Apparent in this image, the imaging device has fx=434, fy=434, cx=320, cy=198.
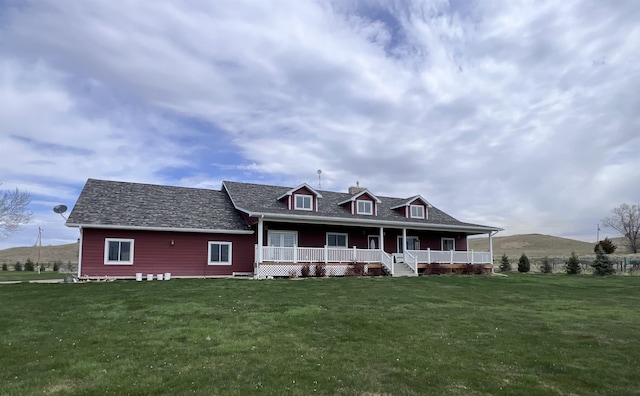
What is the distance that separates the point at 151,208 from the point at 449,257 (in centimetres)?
1813

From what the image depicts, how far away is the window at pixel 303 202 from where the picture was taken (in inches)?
1066

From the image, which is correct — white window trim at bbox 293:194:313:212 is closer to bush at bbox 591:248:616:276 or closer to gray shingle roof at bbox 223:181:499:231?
gray shingle roof at bbox 223:181:499:231

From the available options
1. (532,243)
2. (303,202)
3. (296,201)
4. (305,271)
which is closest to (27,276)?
(296,201)

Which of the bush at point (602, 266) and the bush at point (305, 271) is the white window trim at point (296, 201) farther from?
the bush at point (602, 266)

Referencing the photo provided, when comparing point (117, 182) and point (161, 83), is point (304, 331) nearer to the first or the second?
point (161, 83)

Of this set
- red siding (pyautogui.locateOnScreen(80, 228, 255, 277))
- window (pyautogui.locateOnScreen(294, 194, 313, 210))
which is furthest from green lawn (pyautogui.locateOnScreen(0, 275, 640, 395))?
window (pyautogui.locateOnScreen(294, 194, 313, 210))

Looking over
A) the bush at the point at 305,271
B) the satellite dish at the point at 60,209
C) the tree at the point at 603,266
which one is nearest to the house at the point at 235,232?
the bush at the point at 305,271

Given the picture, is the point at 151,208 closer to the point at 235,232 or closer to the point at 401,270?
the point at 235,232

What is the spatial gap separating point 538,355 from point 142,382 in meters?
6.36

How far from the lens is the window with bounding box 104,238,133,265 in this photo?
21.2 m

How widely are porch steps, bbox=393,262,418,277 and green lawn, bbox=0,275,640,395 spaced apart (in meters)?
9.96

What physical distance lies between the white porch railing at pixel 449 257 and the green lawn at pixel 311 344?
38.2 ft

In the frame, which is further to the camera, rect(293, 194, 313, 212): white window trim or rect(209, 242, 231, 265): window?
rect(293, 194, 313, 212): white window trim

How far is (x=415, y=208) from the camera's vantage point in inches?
1236
